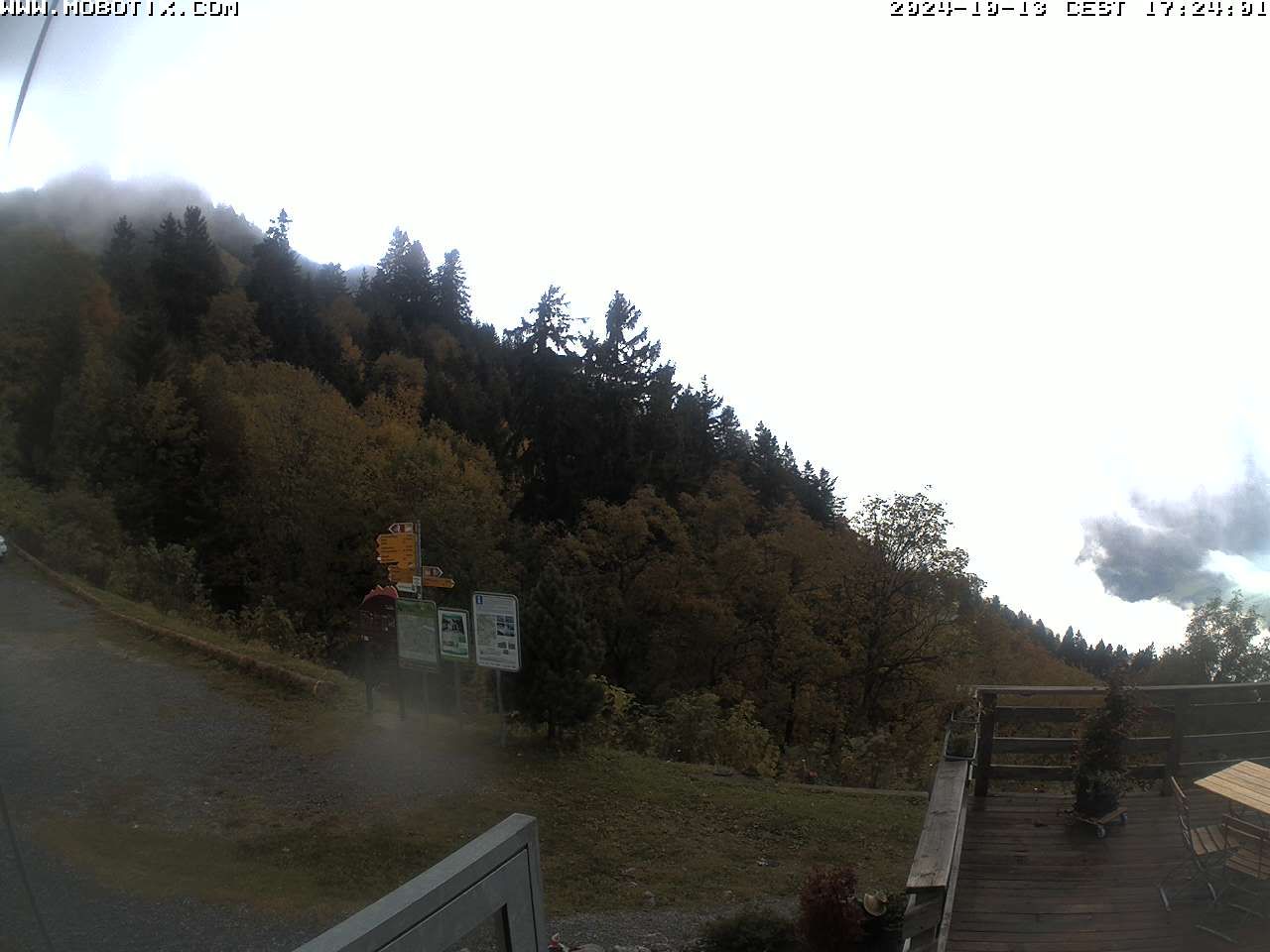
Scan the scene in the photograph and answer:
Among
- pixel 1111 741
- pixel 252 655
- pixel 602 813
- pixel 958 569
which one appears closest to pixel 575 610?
pixel 602 813

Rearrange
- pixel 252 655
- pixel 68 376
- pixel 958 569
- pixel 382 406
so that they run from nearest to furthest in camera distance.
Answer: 1. pixel 68 376
2. pixel 252 655
3. pixel 958 569
4. pixel 382 406

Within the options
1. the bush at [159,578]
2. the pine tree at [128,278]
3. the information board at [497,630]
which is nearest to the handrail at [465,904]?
the information board at [497,630]

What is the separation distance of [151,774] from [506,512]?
55.3 feet

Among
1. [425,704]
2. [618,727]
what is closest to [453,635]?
[425,704]

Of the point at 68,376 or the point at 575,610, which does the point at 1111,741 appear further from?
the point at 68,376

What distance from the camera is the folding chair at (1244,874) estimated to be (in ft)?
10.8

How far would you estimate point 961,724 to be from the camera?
503 centimetres

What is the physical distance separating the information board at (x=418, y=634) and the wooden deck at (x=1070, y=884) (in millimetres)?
5362

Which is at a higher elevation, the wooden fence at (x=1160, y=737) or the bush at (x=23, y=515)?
the bush at (x=23, y=515)

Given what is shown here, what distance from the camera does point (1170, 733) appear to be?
199 inches

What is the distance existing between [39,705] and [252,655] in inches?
169

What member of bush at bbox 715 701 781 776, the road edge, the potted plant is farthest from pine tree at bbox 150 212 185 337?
the potted plant

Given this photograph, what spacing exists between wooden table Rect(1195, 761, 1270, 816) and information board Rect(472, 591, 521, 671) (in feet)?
18.8

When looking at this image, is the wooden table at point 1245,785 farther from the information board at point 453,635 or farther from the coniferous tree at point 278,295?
the coniferous tree at point 278,295
